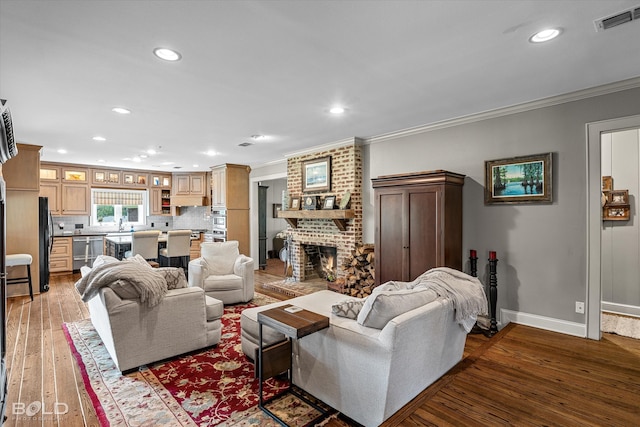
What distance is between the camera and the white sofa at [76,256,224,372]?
2584 mm

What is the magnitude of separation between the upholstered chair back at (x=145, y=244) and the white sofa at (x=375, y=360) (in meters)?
4.49

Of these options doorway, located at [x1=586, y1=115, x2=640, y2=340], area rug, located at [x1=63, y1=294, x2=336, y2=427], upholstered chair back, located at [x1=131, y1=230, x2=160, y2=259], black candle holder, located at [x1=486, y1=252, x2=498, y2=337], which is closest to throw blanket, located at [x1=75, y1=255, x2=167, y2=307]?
area rug, located at [x1=63, y1=294, x2=336, y2=427]

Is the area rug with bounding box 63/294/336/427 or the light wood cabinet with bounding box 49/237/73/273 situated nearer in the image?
the area rug with bounding box 63/294/336/427

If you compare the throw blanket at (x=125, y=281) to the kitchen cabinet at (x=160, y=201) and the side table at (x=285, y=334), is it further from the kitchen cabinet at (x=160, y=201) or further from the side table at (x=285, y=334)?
the kitchen cabinet at (x=160, y=201)

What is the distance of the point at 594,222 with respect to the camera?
3082mm

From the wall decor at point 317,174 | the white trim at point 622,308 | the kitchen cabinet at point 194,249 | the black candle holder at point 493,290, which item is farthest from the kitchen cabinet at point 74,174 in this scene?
the white trim at point 622,308

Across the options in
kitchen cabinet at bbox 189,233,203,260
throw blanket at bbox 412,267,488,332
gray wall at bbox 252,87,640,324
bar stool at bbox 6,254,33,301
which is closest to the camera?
throw blanket at bbox 412,267,488,332

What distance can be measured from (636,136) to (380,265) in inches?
141

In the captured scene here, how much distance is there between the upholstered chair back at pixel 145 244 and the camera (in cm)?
560

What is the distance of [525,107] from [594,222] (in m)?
1.36

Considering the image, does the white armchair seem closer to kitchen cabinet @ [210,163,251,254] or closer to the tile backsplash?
kitchen cabinet @ [210,163,251,254]

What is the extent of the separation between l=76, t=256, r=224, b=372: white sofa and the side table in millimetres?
1116

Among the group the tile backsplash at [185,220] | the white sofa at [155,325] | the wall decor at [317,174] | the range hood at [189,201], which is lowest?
the white sofa at [155,325]

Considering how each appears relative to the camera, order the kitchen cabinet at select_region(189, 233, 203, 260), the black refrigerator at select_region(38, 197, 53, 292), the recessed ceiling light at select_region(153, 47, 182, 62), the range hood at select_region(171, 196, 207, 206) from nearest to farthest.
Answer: the recessed ceiling light at select_region(153, 47, 182, 62) → the black refrigerator at select_region(38, 197, 53, 292) → the kitchen cabinet at select_region(189, 233, 203, 260) → the range hood at select_region(171, 196, 207, 206)
